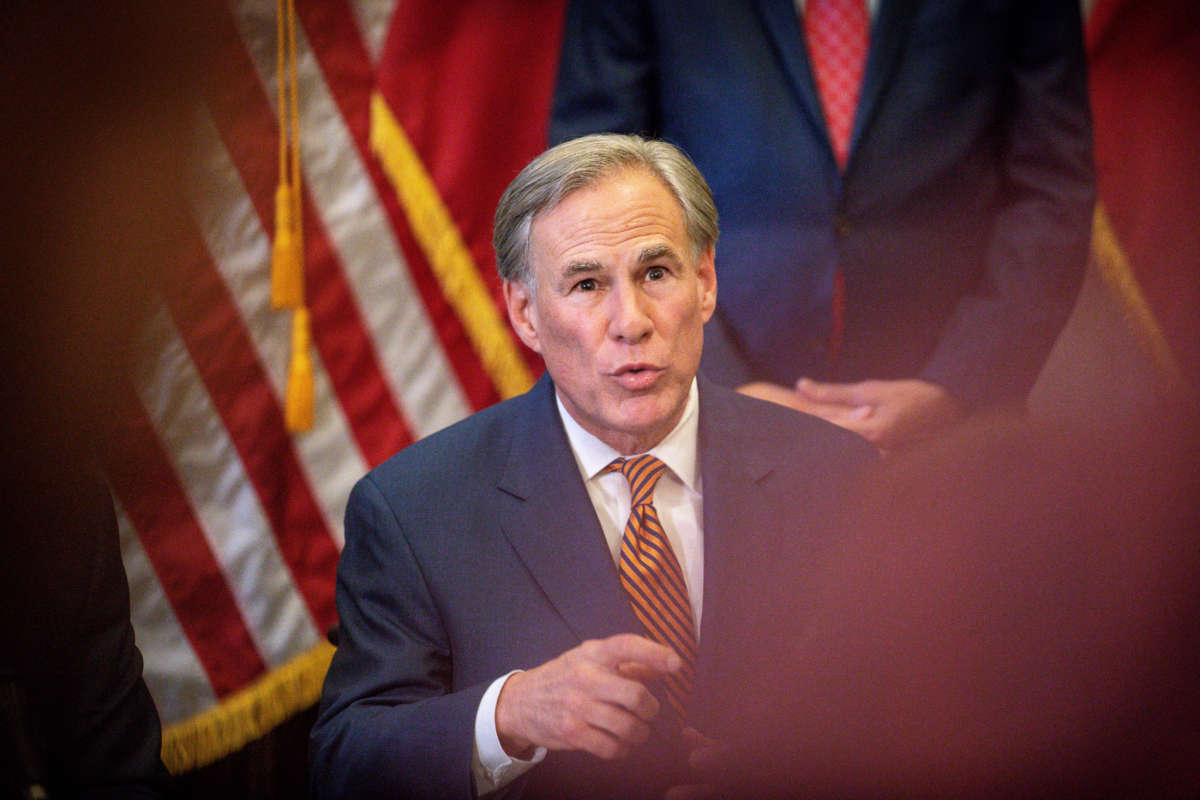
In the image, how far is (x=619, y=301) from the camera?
132 centimetres

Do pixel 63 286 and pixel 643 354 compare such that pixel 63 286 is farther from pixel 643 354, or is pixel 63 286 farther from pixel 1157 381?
pixel 1157 381

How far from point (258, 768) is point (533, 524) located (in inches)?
31.0

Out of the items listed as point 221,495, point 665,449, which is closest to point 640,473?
point 665,449

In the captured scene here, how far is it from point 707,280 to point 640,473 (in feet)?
0.88

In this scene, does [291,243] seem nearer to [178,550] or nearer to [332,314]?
[332,314]

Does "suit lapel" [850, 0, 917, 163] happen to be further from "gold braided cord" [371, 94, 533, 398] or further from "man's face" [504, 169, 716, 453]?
"gold braided cord" [371, 94, 533, 398]

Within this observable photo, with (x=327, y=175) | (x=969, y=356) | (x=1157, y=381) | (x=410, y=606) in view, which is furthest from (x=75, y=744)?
(x=1157, y=381)

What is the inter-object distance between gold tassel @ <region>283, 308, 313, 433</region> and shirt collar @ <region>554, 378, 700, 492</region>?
1.94 ft

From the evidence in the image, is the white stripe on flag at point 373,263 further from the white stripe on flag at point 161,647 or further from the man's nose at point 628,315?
the man's nose at point 628,315

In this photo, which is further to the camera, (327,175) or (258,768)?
(327,175)

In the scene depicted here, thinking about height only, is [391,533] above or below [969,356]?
above

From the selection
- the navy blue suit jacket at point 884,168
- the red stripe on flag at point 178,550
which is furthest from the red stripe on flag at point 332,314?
the navy blue suit jacket at point 884,168

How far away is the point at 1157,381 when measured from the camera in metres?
2.01

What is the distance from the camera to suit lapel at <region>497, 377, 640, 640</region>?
4.24 ft
